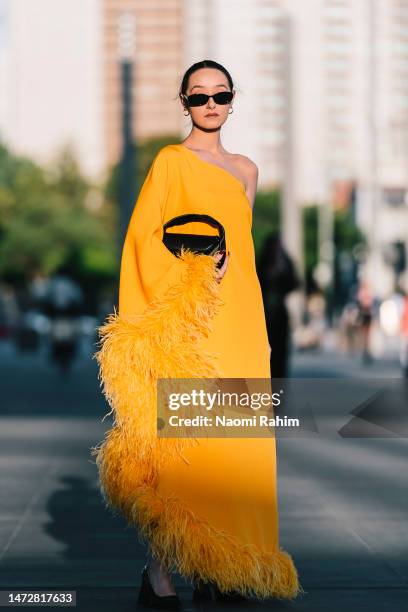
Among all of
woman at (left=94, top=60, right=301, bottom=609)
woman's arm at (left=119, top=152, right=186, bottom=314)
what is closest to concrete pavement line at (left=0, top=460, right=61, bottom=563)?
woman at (left=94, top=60, right=301, bottom=609)

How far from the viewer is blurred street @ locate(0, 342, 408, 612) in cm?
592

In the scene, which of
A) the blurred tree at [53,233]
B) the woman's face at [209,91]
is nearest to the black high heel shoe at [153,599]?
the woman's face at [209,91]

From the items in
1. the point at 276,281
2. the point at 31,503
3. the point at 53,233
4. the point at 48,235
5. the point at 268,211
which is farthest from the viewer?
the point at 268,211

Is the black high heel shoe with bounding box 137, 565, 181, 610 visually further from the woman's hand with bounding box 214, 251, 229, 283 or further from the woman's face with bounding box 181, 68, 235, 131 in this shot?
the woman's face with bounding box 181, 68, 235, 131

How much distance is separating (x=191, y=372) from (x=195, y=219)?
1.66ft

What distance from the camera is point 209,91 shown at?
17.9 feet

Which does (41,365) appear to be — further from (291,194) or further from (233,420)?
(233,420)

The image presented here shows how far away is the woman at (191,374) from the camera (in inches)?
207

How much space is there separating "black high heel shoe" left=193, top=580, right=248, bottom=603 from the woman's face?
1.55 meters

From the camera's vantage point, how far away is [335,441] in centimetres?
1284

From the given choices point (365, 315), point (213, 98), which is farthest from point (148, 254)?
point (365, 315)

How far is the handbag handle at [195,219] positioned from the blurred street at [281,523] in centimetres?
127

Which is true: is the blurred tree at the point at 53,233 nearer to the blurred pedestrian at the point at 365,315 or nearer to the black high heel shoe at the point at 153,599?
the blurred pedestrian at the point at 365,315

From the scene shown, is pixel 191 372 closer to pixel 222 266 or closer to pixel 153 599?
pixel 222 266
